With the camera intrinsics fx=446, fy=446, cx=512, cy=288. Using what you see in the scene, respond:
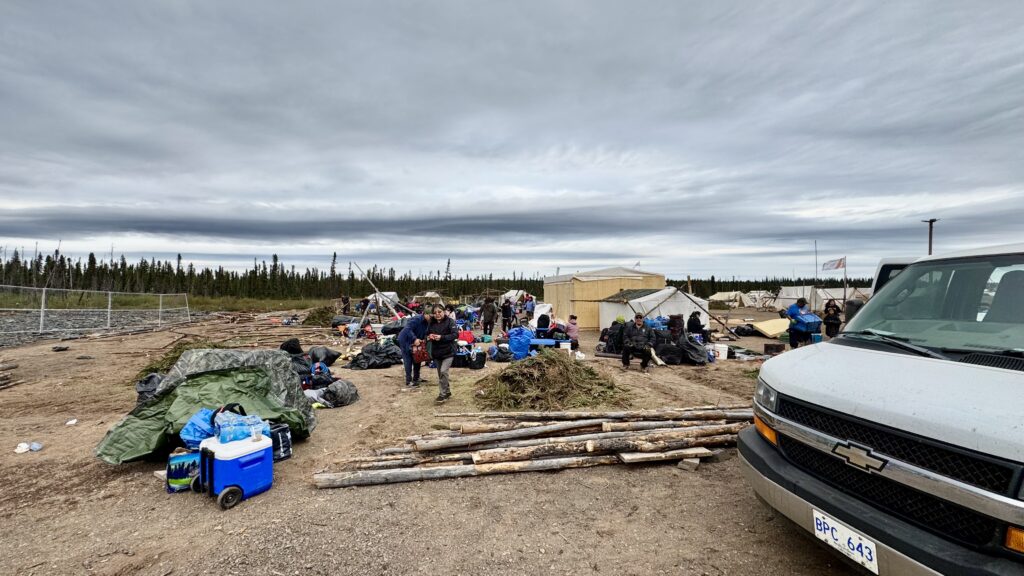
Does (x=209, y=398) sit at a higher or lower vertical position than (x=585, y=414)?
higher

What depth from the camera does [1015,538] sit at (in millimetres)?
1841

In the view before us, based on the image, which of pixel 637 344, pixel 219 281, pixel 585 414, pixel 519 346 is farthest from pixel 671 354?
pixel 219 281

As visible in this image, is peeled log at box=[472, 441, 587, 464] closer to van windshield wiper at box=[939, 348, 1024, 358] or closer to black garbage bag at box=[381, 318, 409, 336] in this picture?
van windshield wiper at box=[939, 348, 1024, 358]

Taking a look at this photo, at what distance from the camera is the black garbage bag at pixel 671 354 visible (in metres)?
12.8

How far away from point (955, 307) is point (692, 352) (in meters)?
9.74

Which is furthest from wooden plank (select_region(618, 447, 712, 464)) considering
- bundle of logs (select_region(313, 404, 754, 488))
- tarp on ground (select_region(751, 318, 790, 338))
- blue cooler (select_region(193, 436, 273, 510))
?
tarp on ground (select_region(751, 318, 790, 338))

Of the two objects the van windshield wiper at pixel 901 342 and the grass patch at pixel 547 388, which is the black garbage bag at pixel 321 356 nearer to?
the grass patch at pixel 547 388

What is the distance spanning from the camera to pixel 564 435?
577 centimetres

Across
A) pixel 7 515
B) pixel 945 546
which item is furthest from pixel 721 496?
pixel 7 515

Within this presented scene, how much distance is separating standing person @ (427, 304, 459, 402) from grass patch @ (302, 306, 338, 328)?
16183 mm

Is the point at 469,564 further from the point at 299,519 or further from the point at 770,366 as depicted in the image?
the point at 770,366

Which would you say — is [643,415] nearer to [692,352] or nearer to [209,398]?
[209,398]

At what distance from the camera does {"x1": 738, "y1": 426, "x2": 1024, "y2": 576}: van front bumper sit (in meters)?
1.95

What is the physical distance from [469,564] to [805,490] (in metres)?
2.35
